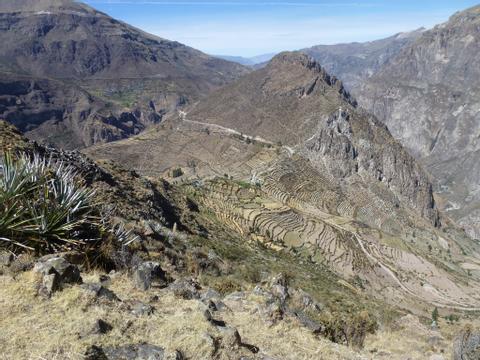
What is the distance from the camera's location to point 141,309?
27.0 feet

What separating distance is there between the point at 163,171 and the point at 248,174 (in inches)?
1025

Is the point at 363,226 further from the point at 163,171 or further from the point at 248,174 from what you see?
the point at 163,171

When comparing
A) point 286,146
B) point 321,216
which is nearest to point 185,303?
point 321,216

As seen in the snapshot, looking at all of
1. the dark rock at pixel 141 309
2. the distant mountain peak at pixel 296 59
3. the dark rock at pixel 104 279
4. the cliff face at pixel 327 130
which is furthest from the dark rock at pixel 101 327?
the distant mountain peak at pixel 296 59

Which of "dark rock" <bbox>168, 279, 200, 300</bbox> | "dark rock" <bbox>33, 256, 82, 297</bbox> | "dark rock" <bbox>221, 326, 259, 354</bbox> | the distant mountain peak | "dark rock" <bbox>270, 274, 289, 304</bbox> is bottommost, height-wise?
"dark rock" <bbox>270, 274, 289, 304</bbox>

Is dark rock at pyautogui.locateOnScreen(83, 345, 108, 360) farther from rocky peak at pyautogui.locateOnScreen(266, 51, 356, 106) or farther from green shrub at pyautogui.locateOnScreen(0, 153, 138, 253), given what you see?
rocky peak at pyautogui.locateOnScreen(266, 51, 356, 106)

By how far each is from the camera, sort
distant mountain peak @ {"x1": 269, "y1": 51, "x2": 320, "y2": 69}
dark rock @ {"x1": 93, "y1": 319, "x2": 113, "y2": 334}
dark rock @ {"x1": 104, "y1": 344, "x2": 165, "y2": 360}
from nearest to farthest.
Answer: dark rock @ {"x1": 104, "y1": 344, "x2": 165, "y2": 360} → dark rock @ {"x1": 93, "y1": 319, "x2": 113, "y2": 334} → distant mountain peak @ {"x1": 269, "y1": 51, "x2": 320, "y2": 69}

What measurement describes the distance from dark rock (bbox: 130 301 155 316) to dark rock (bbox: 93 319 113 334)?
29.5 inches

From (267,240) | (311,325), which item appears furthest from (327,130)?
(311,325)

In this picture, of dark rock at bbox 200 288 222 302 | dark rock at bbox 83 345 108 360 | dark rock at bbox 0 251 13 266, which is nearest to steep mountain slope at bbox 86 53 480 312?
dark rock at bbox 200 288 222 302

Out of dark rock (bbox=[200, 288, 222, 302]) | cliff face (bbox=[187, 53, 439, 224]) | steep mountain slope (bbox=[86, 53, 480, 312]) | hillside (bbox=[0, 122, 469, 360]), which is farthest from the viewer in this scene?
cliff face (bbox=[187, 53, 439, 224])

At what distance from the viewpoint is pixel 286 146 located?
138500 millimetres

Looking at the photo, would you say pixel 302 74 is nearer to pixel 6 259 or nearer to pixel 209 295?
pixel 209 295

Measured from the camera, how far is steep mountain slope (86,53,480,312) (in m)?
64.2
